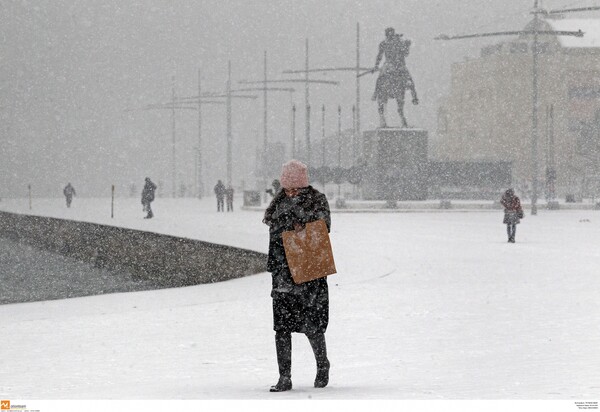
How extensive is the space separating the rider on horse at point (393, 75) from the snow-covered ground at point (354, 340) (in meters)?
38.3

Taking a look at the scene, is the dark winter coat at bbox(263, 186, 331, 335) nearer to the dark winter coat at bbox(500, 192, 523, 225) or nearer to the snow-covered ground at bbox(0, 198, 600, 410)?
the snow-covered ground at bbox(0, 198, 600, 410)

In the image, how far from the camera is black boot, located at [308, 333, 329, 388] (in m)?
8.00

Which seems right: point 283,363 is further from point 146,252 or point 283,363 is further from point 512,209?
point 512,209

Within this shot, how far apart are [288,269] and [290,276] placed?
0.17 feet

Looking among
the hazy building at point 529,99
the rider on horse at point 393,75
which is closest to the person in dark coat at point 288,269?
the rider on horse at point 393,75

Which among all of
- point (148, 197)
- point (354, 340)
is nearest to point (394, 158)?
Answer: point (148, 197)

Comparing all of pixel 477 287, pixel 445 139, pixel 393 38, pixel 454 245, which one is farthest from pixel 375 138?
pixel 445 139

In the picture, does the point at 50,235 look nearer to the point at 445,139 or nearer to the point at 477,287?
the point at 477,287

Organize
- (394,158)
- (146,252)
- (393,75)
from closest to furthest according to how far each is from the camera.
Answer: (146,252) → (394,158) → (393,75)

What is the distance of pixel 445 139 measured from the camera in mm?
146250

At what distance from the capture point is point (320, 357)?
8070 millimetres

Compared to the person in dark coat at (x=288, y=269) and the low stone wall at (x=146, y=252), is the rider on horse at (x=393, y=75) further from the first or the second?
the person in dark coat at (x=288, y=269)

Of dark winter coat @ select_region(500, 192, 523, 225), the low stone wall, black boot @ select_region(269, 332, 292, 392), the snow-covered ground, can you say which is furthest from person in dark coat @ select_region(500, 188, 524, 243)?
black boot @ select_region(269, 332, 292, 392)

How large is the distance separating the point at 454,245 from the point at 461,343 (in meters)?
17.1
